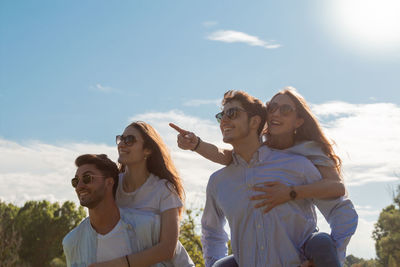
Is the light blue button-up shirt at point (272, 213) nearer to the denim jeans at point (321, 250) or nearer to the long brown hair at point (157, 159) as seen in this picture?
the denim jeans at point (321, 250)

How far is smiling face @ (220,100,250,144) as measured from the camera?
5.59 metres

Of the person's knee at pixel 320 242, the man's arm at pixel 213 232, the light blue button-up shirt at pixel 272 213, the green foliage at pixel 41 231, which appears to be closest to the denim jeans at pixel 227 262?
the light blue button-up shirt at pixel 272 213

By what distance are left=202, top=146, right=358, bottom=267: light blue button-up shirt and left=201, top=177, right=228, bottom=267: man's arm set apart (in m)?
0.07

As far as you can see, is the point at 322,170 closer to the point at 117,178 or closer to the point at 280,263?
the point at 280,263

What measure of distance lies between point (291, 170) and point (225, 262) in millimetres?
1297

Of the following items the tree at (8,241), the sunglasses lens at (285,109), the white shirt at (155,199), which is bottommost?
the white shirt at (155,199)

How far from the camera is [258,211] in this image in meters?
5.09

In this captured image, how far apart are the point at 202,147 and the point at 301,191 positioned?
1.39m

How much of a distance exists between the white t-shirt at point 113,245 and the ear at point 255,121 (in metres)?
2.02

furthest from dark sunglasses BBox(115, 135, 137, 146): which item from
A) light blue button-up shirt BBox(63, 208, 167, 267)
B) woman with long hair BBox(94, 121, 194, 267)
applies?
light blue button-up shirt BBox(63, 208, 167, 267)

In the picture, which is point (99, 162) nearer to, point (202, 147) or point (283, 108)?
point (202, 147)

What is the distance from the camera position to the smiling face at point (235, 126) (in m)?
5.59

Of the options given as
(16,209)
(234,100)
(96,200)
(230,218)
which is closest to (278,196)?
(230,218)

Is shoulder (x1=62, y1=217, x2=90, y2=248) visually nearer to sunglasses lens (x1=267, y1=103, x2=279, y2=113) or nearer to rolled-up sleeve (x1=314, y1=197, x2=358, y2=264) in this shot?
sunglasses lens (x1=267, y1=103, x2=279, y2=113)
